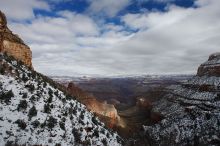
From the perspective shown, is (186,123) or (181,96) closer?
(186,123)

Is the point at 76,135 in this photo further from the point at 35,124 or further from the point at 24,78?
the point at 24,78

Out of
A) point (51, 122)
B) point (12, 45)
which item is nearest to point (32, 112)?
point (51, 122)

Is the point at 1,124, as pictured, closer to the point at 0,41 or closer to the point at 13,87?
the point at 13,87

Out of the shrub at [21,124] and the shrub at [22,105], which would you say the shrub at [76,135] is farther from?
the shrub at [21,124]

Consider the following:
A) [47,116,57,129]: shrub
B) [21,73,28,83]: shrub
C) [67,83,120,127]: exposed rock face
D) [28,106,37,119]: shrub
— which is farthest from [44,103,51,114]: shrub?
[67,83,120,127]: exposed rock face

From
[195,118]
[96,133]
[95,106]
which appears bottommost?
[195,118]

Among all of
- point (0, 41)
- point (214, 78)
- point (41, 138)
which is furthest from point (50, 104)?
point (214, 78)
